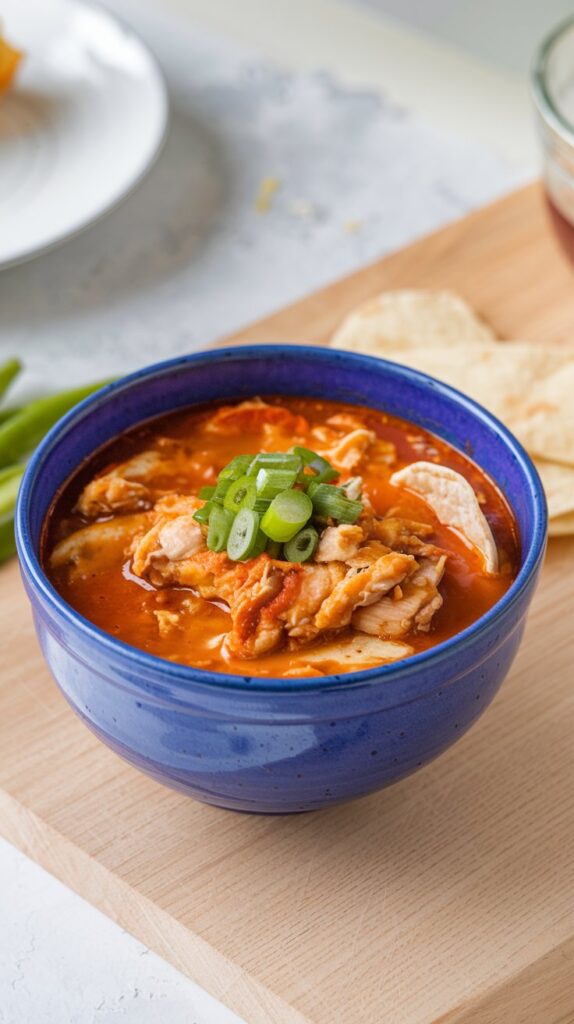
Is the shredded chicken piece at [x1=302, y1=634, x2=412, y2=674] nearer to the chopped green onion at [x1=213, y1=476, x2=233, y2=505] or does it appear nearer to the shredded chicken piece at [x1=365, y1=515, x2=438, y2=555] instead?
the shredded chicken piece at [x1=365, y1=515, x2=438, y2=555]

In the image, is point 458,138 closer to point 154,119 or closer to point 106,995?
point 154,119

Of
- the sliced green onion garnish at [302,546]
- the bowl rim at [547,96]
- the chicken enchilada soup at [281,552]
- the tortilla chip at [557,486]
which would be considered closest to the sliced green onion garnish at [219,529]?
the chicken enchilada soup at [281,552]

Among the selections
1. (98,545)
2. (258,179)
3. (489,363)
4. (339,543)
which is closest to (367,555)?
(339,543)

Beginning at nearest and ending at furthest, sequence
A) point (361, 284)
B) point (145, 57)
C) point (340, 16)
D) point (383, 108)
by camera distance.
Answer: point (361, 284)
point (145, 57)
point (383, 108)
point (340, 16)

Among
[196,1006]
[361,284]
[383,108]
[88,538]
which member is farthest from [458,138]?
[196,1006]

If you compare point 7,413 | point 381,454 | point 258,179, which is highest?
point 381,454

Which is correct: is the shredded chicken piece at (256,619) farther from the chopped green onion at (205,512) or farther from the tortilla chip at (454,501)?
the tortilla chip at (454,501)

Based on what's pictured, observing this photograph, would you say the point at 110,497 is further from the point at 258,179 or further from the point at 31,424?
the point at 258,179
